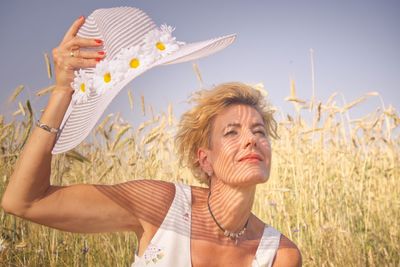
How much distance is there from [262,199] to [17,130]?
58.2 inches

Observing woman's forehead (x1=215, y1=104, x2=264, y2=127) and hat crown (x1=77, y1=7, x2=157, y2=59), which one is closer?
hat crown (x1=77, y1=7, x2=157, y2=59)

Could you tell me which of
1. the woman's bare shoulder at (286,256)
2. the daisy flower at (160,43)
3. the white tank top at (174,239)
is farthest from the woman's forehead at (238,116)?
the daisy flower at (160,43)

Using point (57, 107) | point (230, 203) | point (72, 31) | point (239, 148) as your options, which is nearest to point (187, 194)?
point (230, 203)

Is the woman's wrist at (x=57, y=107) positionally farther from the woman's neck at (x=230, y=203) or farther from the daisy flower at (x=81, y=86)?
the woman's neck at (x=230, y=203)

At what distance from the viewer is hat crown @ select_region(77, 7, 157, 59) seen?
1.19 meters

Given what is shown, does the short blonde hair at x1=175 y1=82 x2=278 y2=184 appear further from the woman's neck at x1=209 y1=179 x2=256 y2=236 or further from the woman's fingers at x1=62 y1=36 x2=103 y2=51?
the woman's fingers at x1=62 y1=36 x2=103 y2=51

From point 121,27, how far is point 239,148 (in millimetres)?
640

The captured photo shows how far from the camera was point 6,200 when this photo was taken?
4.13ft

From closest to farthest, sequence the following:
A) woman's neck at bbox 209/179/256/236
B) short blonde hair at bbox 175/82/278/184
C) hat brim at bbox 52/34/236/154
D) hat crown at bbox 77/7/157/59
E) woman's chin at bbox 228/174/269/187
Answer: hat brim at bbox 52/34/236/154, hat crown at bbox 77/7/157/59, woman's chin at bbox 228/174/269/187, woman's neck at bbox 209/179/256/236, short blonde hair at bbox 175/82/278/184

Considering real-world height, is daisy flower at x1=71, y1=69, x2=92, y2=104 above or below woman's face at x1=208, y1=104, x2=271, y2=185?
above

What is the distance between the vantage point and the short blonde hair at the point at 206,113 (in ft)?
5.97

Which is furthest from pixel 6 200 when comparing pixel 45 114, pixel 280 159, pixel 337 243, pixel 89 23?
pixel 280 159

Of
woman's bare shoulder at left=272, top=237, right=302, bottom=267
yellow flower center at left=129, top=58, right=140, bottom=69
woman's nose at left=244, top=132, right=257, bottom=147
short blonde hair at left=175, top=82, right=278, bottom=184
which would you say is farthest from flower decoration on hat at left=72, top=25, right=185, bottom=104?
woman's bare shoulder at left=272, top=237, right=302, bottom=267

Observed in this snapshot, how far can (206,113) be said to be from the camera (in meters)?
1.83
